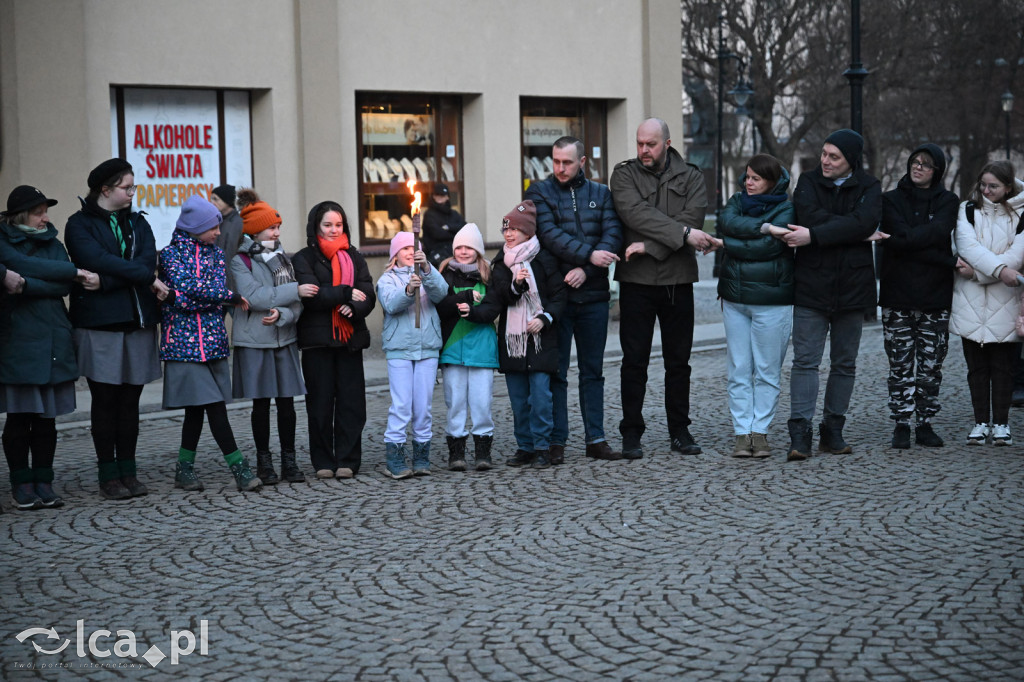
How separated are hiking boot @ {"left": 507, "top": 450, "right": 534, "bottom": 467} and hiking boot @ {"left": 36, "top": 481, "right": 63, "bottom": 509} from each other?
2.79 meters

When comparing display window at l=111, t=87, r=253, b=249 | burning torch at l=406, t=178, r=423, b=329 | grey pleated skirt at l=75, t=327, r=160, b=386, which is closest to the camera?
burning torch at l=406, t=178, r=423, b=329

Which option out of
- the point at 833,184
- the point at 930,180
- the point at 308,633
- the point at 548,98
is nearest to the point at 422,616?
the point at 308,633

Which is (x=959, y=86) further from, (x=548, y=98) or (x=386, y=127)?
(x=386, y=127)

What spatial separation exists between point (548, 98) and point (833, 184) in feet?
32.4

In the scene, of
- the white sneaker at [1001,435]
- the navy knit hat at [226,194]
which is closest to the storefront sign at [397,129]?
the navy knit hat at [226,194]

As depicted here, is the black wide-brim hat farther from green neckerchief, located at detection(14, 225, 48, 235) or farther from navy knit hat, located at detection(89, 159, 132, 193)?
navy knit hat, located at detection(89, 159, 132, 193)

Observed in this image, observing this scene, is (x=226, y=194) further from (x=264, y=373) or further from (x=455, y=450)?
(x=455, y=450)

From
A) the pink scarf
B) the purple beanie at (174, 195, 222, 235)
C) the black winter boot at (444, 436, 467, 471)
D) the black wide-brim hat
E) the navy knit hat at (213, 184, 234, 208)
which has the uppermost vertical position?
the navy knit hat at (213, 184, 234, 208)

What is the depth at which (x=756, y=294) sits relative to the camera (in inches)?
329

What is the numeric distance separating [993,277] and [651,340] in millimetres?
2296

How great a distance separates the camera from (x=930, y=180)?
879cm

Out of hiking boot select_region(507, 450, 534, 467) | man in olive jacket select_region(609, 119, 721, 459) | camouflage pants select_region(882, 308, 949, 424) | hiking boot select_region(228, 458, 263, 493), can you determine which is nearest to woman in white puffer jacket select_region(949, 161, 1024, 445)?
camouflage pants select_region(882, 308, 949, 424)

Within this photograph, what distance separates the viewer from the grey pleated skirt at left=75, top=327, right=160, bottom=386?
7.54 metres

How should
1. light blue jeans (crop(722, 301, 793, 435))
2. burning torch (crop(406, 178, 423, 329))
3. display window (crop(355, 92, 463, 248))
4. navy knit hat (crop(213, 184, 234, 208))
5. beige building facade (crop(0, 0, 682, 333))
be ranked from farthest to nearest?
display window (crop(355, 92, 463, 248)), beige building facade (crop(0, 0, 682, 333)), navy knit hat (crop(213, 184, 234, 208)), light blue jeans (crop(722, 301, 793, 435)), burning torch (crop(406, 178, 423, 329))
